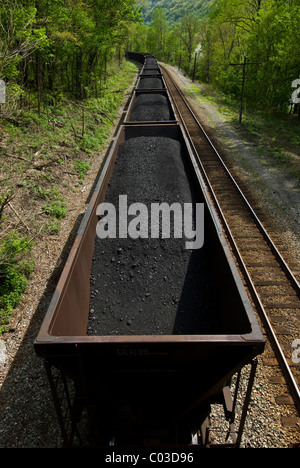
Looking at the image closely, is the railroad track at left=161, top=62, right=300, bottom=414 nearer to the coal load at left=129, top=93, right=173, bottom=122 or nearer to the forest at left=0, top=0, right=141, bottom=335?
the coal load at left=129, top=93, right=173, bottom=122

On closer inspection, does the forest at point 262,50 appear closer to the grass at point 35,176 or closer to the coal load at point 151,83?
the coal load at point 151,83

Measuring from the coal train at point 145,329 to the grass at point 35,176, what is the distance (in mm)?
2115

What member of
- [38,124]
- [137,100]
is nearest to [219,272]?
[38,124]

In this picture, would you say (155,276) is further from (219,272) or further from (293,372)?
(293,372)

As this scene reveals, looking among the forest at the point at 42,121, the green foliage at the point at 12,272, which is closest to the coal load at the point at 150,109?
the forest at the point at 42,121

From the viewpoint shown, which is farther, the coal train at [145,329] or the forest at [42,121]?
the forest at [42,121]

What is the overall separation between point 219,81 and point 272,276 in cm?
2930

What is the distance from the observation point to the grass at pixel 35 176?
20.8 ft

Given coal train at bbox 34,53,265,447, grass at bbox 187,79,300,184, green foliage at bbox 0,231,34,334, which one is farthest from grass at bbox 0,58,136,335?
grass at bbox 187,79,300,184

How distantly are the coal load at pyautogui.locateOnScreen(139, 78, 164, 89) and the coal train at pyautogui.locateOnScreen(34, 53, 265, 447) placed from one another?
18178mm

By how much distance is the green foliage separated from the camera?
5711 millimetres

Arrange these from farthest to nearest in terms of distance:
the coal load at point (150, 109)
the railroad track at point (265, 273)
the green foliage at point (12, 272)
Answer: the coal load at point (150, 109) → the green foliage at point (12, 272) → the railroad track at point (265, 273)

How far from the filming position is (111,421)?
3547 mm

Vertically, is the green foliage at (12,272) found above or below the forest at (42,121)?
below
